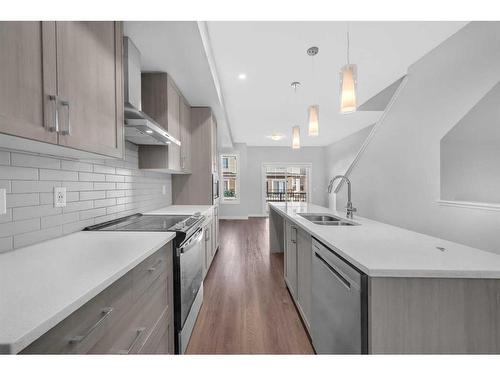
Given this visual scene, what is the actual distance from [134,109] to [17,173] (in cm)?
73

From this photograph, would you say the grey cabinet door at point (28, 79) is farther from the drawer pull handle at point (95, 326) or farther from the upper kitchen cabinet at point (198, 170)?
the upper kitchen cabinet at point (198, 170)

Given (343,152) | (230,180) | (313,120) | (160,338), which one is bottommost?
(160,338)

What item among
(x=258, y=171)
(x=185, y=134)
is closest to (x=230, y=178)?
(x=258, y=171)

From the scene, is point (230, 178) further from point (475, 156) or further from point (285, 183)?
point (475, 156)

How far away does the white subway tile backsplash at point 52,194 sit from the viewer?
1079mm

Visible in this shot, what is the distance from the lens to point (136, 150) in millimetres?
2354

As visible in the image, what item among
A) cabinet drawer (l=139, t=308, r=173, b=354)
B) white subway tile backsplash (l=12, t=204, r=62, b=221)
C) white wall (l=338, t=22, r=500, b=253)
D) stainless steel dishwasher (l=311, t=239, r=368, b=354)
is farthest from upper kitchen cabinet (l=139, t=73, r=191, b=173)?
white wall (l=338, t=22, r=500, b=253)

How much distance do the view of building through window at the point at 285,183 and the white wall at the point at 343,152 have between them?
102 centimetres

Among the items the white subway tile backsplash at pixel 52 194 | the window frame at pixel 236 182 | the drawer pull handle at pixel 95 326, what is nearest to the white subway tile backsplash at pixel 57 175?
the white subway tile backsplash at pixel 52 194

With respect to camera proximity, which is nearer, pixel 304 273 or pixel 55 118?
pixel 55 118

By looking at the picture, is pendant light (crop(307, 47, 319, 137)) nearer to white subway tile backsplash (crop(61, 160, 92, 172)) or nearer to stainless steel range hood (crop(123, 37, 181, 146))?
stainless steel range hood (crop(123, 37, 181, 146))

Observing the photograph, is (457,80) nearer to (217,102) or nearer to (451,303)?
(451,303)

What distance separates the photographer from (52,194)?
1306 mm

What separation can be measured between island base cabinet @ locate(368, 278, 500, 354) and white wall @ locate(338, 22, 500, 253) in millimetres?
1167
